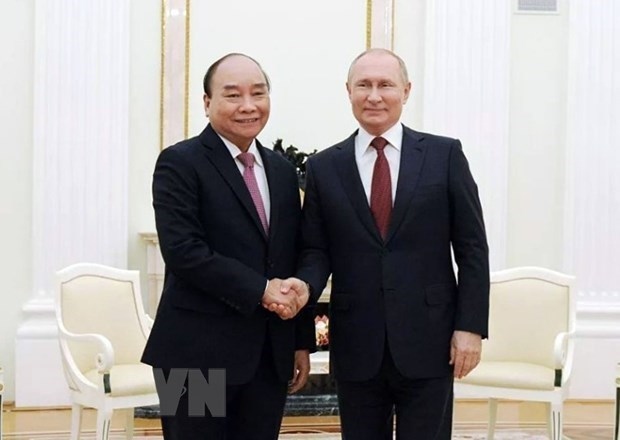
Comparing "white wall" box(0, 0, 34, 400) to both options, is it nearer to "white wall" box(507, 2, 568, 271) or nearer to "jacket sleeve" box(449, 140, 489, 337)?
"white wall" box(507, 2, 568, 271)

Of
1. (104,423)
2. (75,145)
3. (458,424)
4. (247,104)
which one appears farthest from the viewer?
(75,145)

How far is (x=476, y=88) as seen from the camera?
6.93m

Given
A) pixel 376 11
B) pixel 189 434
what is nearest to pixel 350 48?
pixel 376 11

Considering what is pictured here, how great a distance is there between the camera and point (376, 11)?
23.1 ft

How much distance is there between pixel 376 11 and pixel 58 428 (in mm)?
3675

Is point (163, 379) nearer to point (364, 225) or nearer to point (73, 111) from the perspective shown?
point (364, 225)

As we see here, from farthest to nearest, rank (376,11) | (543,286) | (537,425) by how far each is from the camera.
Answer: (376,11) < (537,425) < (543,286)

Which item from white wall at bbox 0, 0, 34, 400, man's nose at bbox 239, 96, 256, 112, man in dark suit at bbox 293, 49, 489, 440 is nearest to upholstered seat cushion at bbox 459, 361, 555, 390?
man in dark suit at bbox 293, 49, 489, 440

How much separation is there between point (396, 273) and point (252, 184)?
0.51 m

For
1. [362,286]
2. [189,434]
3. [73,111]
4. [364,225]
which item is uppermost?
[73,111]

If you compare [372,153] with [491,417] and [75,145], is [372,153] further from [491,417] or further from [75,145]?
[75,145]

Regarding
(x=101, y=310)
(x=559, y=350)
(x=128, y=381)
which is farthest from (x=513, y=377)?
(x=101, y=310)

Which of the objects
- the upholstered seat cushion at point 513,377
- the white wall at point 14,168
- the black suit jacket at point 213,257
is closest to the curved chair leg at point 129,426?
the upholstered seat cushion at point 513,377

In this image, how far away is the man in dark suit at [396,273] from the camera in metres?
2.84
